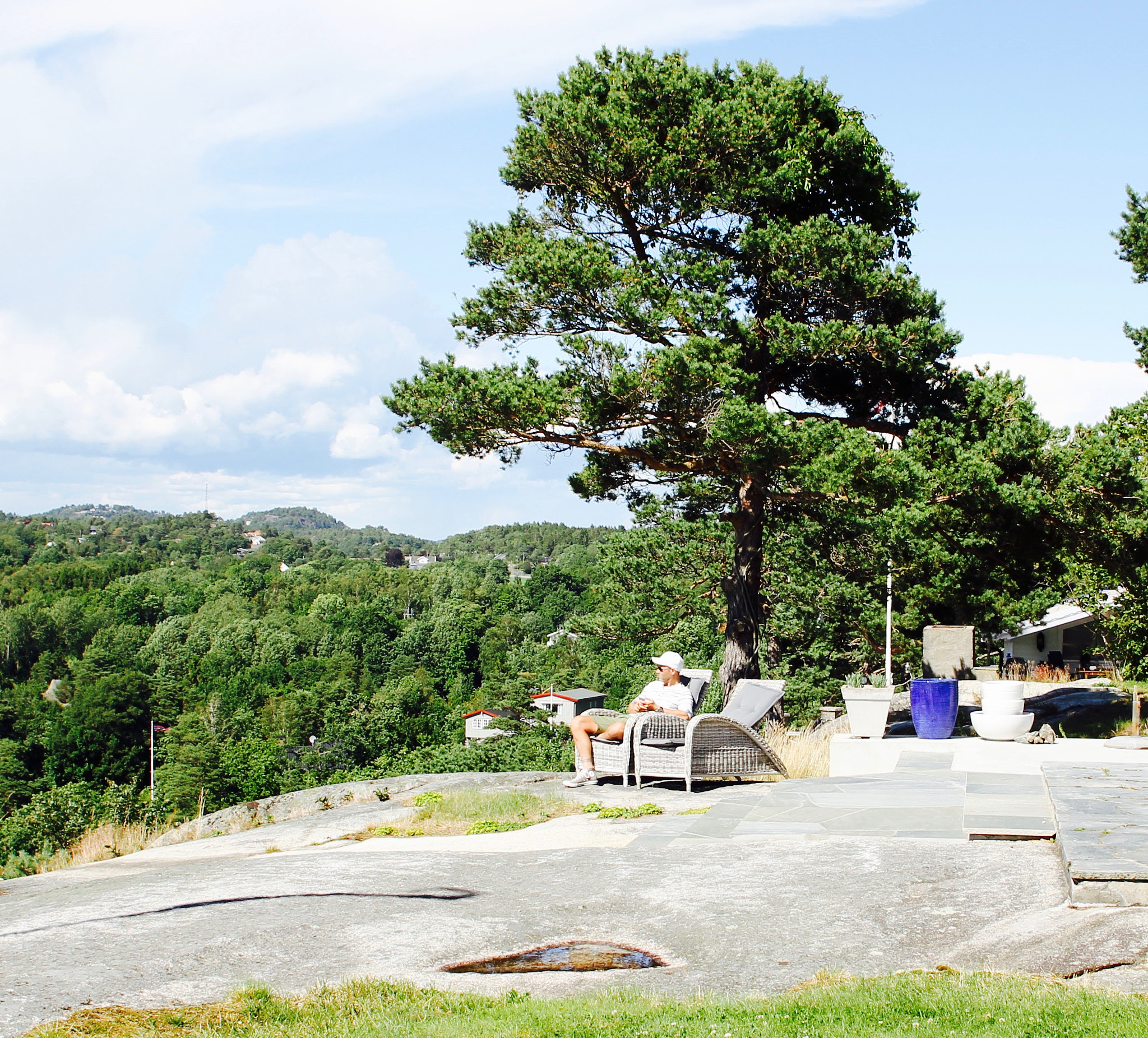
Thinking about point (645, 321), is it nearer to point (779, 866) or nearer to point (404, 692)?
point (779, 866)

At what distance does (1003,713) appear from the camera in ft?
31.6

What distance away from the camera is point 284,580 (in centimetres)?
11694

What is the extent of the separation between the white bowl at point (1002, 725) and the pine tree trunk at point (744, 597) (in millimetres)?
4653

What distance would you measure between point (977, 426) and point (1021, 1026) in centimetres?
1106

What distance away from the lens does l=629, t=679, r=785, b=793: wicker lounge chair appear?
26.3 ft

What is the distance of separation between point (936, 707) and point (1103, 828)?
4892 millimetres

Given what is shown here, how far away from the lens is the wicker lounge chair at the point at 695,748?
26.3ft

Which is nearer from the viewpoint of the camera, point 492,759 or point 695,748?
point 695,748

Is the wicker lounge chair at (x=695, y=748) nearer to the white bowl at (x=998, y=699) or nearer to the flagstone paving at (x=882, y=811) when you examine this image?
the flagstone paving at (x=882, y=811)

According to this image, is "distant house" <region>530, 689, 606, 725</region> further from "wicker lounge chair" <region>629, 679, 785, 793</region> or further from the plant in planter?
"wicker lounge chair" <region>629, 679, 785, 793</region>

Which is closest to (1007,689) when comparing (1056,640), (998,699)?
(998,699)

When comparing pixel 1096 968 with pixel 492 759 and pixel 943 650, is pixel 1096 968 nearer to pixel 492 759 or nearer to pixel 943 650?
pixel 943 650

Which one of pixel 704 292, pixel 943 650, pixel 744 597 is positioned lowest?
pixel 943 650

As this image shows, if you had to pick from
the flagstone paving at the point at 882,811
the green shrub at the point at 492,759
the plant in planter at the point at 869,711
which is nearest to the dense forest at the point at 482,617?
A: the green shrub at the point at 492,759
